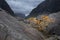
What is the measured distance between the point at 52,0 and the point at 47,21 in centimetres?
1604

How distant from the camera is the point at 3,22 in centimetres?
696

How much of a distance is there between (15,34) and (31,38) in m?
0.79

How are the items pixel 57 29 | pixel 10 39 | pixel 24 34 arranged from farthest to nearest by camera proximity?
1. pixel 57 29
2. pixel 24 34
3. pixel 10 39

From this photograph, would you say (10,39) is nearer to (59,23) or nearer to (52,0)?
(59,23)

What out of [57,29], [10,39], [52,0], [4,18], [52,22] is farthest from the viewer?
[52,0]

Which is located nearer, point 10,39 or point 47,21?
point 10,39

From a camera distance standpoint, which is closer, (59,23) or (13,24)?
(13,24)

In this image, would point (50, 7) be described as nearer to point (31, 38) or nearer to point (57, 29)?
→ point (57, 29)

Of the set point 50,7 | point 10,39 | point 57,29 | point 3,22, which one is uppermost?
point 50,7

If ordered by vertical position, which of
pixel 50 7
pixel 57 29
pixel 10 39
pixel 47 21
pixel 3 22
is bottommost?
pixel 10 39

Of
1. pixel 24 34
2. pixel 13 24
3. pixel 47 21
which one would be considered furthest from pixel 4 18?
pixel 47 21

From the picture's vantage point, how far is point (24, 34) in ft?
22.8

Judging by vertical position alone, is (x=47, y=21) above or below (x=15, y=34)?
above

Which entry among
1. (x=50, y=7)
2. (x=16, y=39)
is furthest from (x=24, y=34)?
(x=50, y=7)
